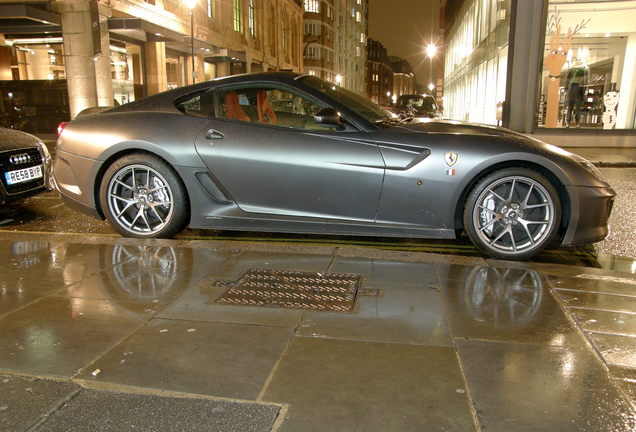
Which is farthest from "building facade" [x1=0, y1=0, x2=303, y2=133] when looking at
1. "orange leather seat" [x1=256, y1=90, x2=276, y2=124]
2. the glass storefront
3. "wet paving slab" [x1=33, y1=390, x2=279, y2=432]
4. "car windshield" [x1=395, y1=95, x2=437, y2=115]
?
"wet paving slab" [x1=33, y1=390, x2=279, y2=432]

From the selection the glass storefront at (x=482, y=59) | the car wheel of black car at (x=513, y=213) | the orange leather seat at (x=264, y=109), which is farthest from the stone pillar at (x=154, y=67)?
the car wheel of black car at (x=513, y=213)

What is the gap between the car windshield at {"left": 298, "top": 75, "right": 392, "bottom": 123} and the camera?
14.5 feet

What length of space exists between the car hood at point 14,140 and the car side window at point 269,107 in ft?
9.26

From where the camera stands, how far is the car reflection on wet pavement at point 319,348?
2.06 metres

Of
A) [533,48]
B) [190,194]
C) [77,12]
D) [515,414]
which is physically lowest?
[515,414]

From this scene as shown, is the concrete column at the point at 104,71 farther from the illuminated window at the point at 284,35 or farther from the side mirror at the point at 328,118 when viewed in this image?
the illuminated window at the point at 284,35

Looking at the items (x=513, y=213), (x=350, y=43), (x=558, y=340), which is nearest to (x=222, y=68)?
(x=513, y=213)

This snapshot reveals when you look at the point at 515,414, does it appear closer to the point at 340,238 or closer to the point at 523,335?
the point at 523,335

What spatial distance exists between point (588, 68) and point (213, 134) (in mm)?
13708

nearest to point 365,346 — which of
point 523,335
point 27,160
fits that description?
point 523,335

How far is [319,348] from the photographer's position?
261cm

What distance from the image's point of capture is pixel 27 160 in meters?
5.90

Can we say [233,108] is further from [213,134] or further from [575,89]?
[575,89]

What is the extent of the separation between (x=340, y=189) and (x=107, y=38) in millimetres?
17988
